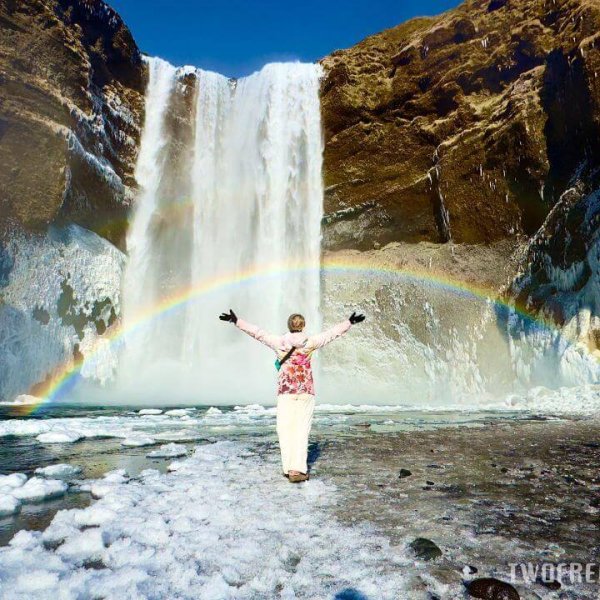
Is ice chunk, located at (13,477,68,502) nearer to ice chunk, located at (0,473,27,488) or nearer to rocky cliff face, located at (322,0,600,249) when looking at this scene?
ice chunk, located at (0,473,27,488)

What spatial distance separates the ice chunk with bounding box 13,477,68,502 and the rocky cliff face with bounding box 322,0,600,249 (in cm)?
2287

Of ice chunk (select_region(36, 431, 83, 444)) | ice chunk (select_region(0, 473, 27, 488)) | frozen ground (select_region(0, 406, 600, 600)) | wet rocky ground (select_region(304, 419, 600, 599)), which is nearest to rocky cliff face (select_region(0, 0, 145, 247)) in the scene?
ice chunk (select_region(36, 431, 83, 444))

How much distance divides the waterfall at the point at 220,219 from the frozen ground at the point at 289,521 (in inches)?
935

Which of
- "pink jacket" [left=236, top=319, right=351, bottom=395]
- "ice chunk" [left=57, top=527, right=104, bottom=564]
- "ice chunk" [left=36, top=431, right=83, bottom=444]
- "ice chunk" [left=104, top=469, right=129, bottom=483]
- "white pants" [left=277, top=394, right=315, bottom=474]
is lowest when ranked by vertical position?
"ice chunk" [left=36, top=431, right=83, bottom=444]

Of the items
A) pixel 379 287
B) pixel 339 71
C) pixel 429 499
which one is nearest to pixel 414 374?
pixel 379 287

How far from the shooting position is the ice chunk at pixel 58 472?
493 cm

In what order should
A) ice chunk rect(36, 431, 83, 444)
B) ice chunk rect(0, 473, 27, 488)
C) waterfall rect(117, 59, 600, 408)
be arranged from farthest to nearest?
waterfall rect(117, 59, 600, 408)
ice chunk rect(36, 431, 83, 444)
ice chunk rect(0, 473, 27, 488)

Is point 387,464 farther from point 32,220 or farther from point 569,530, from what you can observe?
point 32,220

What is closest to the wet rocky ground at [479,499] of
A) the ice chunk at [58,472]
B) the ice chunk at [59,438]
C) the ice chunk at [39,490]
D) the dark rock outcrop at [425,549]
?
the dark rock outcrop at [425,549]

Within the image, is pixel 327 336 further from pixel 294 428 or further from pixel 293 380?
pixel 294 428

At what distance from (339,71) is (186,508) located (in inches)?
1260

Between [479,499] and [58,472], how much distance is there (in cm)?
443

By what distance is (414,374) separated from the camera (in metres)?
28.9

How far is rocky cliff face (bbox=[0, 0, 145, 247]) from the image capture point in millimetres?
22859
